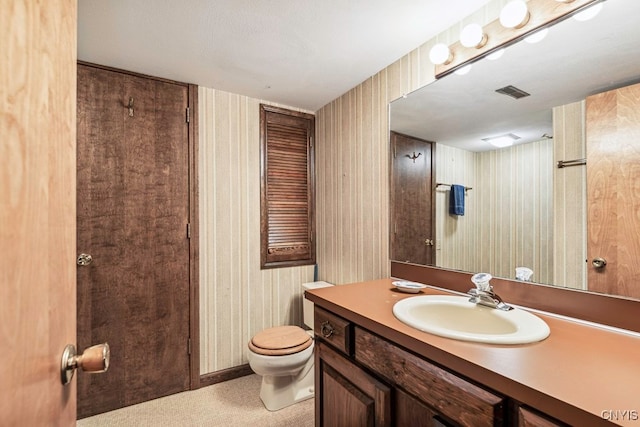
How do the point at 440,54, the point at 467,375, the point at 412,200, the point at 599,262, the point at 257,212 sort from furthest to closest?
the point at 257,212, the point at 412,200, the point at 440,54, the point at 599,262, the point at 467,375

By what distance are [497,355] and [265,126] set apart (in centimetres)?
225

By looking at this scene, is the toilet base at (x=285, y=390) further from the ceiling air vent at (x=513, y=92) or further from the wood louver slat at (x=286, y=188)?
the ceiling air vent at (x=513, y=92)

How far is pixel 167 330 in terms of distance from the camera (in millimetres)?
2086

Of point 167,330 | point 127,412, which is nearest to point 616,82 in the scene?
point 167,330

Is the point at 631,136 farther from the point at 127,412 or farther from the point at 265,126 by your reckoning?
the point at 127,412

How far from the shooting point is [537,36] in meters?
1.17

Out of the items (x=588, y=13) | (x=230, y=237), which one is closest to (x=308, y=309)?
(x=230, y=237)

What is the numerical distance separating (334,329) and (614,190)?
3.65ft

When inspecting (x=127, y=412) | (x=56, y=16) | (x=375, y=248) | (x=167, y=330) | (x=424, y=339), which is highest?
(x=56, y=16)

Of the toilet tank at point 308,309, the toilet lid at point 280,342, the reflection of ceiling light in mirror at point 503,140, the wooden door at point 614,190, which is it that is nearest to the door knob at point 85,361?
the toilet lid at point 280,342

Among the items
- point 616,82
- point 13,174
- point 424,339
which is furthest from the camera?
point 616,82

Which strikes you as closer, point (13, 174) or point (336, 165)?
point (13, 174)

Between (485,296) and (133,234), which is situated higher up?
(133,234)

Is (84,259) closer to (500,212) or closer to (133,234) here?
(133,234)
